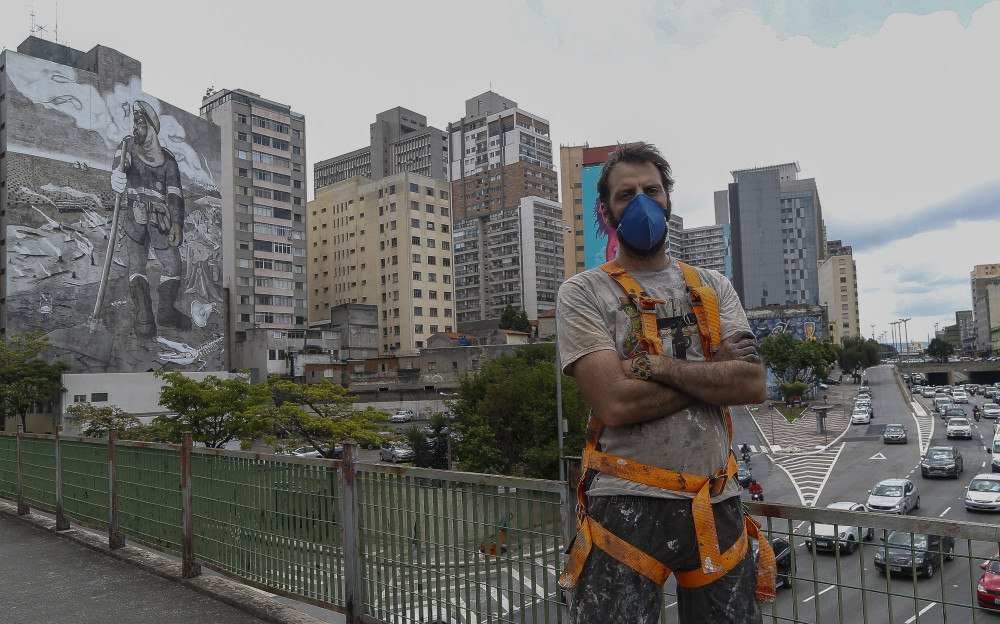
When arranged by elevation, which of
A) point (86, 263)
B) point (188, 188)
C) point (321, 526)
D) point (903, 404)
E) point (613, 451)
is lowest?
point (903, 404)

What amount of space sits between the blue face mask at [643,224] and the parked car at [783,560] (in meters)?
1.29

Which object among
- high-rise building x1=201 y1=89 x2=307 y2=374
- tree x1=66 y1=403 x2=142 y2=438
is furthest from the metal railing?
high-rise building x1=201 y1=89 x2=307 y2=374

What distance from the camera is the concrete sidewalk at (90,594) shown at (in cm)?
529

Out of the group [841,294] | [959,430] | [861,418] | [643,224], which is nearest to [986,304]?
[841,294]

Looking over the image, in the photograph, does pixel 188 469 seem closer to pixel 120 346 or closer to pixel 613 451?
pixel 613 451

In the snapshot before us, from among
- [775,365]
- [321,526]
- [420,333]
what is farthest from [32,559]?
[420,333]

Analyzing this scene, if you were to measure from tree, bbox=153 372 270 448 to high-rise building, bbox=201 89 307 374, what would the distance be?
41.8 m

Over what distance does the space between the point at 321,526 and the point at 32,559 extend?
13.9 feet

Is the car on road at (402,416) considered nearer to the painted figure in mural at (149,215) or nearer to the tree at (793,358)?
the painted figure in mural at (149,215)

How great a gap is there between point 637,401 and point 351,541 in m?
2.95

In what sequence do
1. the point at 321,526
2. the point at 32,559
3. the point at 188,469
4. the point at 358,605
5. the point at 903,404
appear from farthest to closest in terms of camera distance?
the point at 903,404 → the point at 32,559 → the point at 188,469 → the point at 321,526 → the point at 358,605

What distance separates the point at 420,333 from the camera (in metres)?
84.6

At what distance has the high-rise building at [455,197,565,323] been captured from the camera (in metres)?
104

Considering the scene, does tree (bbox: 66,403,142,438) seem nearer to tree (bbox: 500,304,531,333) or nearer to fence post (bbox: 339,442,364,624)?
fence post (bbox: 339,442,364,624)
